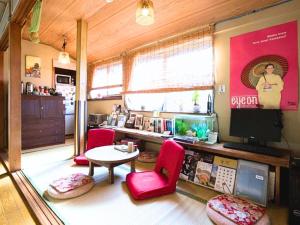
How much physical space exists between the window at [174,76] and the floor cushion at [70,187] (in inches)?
80.3

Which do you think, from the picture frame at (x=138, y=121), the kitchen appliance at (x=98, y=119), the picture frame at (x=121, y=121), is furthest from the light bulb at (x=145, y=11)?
the kitchen appliance at (x=98, y=119)

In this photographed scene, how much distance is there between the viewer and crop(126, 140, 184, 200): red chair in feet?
6.85

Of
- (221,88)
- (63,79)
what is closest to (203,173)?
(221,88)

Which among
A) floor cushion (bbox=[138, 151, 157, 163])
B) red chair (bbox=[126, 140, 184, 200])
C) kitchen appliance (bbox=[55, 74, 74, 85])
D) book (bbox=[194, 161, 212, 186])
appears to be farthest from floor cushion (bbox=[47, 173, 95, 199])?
kitchen appliance (bbox=[55, 74, 74, 85])

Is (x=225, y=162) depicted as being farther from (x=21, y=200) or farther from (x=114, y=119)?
(x=114, y=119)

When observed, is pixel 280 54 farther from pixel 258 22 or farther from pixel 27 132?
pixel 27 132

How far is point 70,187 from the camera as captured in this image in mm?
2180

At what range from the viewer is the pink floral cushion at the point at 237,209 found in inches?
65.0

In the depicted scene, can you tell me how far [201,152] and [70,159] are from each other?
2.52m

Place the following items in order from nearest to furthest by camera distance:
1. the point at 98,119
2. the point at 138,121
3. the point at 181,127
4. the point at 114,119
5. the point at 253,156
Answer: the point at 253,156
the point at 181,127
the point at 138,121
the point at 114,119
the point at 98,119

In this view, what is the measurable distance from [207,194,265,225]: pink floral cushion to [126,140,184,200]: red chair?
0.52 meters

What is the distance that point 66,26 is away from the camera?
12.4 feet

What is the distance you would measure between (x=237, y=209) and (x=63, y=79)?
5.47 meters

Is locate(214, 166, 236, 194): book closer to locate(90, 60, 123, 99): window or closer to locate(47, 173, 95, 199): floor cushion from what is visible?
locate(47, 173, 95, 199): floor cushion
